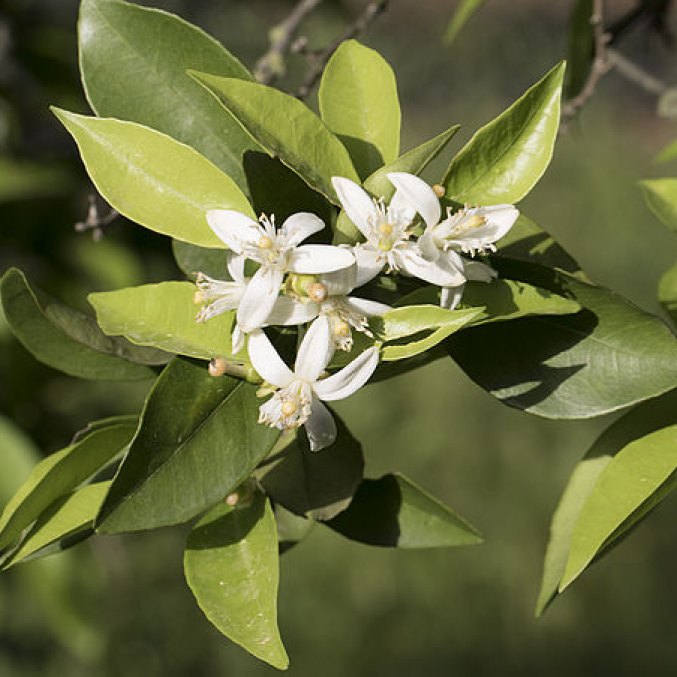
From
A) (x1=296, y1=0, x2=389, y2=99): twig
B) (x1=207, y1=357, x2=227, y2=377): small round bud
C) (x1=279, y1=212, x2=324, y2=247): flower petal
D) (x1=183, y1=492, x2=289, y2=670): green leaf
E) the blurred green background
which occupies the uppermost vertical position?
(x1=279, y1=212, x2=324, y2=247): flower petal

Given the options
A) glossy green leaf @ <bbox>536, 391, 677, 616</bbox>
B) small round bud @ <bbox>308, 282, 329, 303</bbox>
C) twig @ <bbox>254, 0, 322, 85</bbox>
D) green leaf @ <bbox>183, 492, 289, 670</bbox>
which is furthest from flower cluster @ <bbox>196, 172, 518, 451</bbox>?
twig @ <bbox>254, 0, 322, 85</bbox>

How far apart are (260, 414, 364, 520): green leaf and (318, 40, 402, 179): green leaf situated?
20 cm

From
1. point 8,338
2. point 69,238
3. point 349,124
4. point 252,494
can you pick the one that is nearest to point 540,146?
point 349,124

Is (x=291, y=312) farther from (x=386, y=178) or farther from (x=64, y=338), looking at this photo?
(x=64, y=338)

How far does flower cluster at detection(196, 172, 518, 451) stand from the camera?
0.66 m

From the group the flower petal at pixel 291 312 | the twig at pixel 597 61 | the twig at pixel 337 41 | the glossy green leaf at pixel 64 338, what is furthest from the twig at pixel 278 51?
the flower petal at pixel 291 312

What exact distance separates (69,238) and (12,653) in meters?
1.41

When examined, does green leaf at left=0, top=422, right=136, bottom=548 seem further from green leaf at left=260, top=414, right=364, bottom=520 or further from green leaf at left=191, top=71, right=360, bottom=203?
green leaf at left=191, top=71, right=360, bottom=203

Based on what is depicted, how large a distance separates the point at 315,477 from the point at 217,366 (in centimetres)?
15

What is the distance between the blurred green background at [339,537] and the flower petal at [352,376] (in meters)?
0.91

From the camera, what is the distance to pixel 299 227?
0.68 m

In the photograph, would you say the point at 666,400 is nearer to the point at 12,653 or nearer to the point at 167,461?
the point at 167,461

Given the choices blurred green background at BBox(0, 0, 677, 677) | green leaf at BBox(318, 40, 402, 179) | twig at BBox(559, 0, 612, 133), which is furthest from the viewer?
blurred green background at BBox(0, 0, 677, 677)

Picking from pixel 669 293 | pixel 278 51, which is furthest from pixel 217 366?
pixel 278 51
